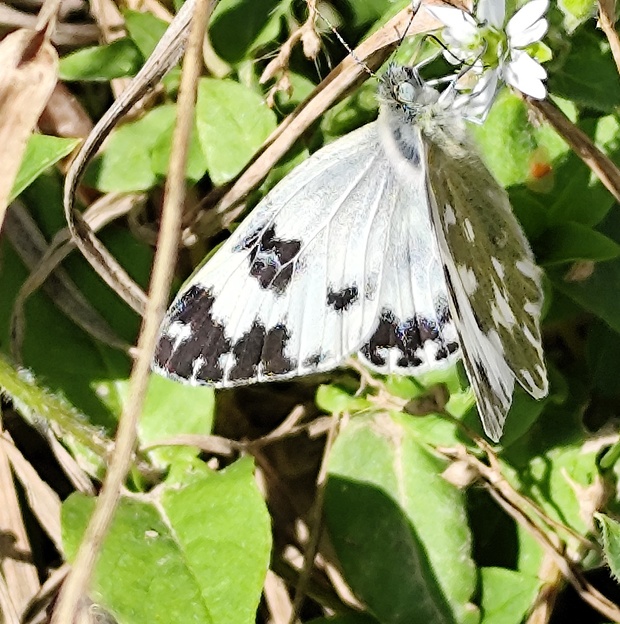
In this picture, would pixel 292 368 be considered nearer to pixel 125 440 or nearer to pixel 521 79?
pixel 125 440

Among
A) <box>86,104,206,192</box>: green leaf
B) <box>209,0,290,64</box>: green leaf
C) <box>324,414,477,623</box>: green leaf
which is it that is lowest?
<box>324,414,477,623</box>: green leaf

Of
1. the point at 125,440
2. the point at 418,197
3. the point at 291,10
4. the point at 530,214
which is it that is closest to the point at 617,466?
the point at 530,214

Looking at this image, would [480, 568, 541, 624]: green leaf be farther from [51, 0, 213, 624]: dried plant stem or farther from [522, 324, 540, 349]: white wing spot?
[51, 0, 213, 624]: dried plant stem

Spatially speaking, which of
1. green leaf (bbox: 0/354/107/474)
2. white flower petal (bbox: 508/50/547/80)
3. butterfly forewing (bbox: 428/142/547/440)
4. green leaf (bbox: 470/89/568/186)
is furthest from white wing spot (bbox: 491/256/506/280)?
green leaf (bbox: 0/354/107/474)

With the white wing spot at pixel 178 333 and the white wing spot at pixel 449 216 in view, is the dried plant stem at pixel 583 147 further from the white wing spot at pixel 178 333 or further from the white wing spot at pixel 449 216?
the white wing spot at pixel 178 333

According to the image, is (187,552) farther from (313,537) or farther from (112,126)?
(112,126)

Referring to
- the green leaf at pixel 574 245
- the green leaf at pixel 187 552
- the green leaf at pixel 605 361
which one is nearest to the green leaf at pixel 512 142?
the green leaf at pixel 574 245
